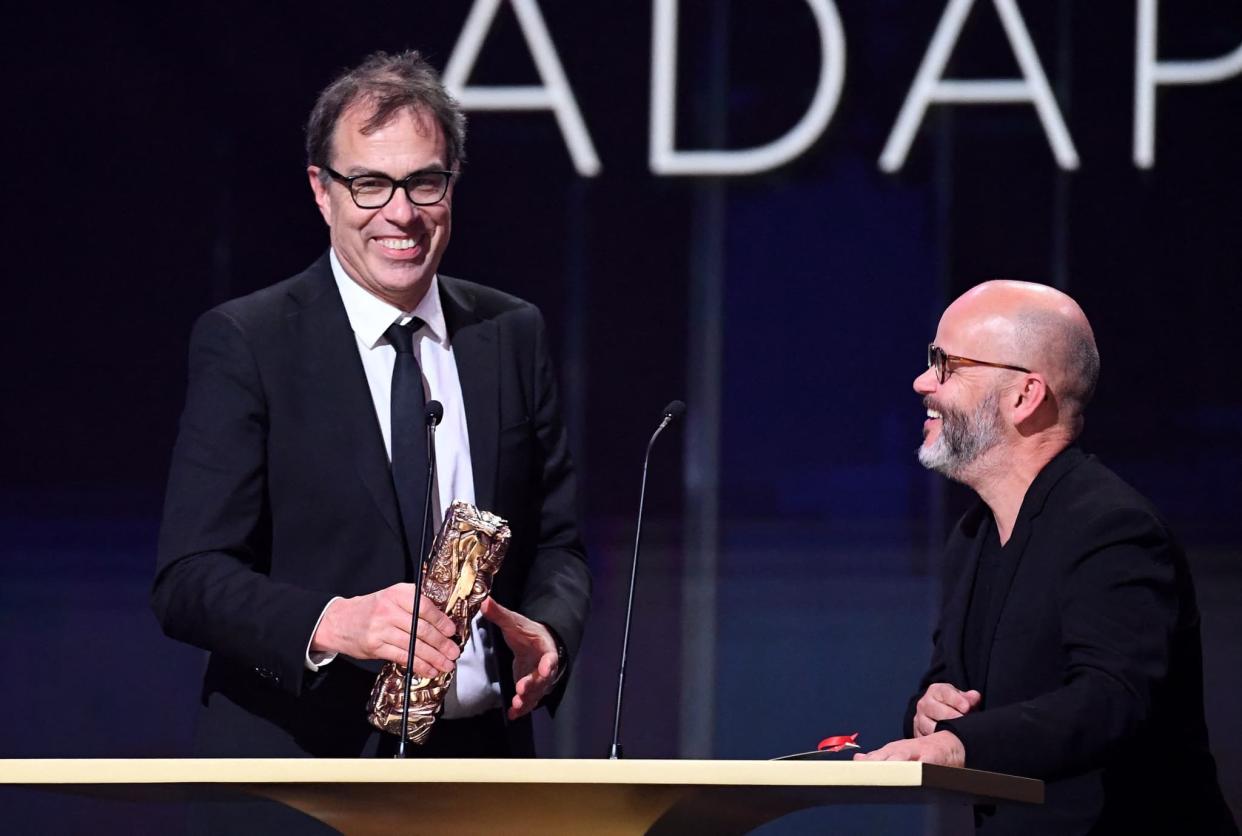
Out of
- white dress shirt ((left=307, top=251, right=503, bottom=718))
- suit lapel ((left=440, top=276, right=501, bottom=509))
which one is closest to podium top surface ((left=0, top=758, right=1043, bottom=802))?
white dress shirt ((left=307, top=251, right=503, bottom=718))

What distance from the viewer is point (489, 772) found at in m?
1.87

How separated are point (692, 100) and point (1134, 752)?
2563mm

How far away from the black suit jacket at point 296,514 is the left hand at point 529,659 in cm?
7

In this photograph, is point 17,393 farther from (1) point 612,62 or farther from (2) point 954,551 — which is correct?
(2) point 954,551

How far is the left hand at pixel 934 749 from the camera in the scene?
218 centimetres

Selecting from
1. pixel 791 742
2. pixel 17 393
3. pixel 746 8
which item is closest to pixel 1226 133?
pixel 746 8

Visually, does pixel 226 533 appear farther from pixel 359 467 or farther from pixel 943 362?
pixel 943 362

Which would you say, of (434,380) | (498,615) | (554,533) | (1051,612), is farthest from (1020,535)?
(434,380)

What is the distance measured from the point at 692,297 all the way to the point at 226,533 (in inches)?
92.1

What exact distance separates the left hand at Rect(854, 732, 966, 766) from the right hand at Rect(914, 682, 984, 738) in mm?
277

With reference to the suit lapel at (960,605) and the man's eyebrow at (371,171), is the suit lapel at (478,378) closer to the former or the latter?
the man's eyebrow at (371,171)

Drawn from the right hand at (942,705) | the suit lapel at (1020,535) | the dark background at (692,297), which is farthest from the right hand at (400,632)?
the dark background at (692,297)

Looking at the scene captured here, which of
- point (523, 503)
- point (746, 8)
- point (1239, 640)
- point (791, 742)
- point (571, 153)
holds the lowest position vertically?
point (791, 742)

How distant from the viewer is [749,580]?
471cm
